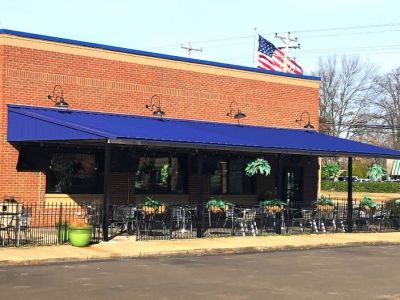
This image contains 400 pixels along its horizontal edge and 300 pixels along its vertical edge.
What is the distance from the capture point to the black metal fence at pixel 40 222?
656 inches

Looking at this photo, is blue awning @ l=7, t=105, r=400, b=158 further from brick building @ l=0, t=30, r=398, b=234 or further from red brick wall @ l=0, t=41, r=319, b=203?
red brick wall @ l=0, t=41, r=319, b=203

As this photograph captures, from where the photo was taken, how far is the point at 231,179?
26469 millimetres

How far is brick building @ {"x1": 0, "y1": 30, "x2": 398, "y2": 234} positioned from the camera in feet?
66.2

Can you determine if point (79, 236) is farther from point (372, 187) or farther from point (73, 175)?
point (372, 187)

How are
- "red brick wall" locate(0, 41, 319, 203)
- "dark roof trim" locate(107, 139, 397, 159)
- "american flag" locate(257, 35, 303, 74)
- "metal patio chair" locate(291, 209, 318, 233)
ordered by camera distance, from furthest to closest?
1. "american flag" locate(257, 35, 303, 74)
2. "metal patio chair" locate(291, 209, 318, 233)
3. "red brick wall" locate(0, 41, 319, 203)
4. "dark roof trim" locate(107, 139, 397, 159)

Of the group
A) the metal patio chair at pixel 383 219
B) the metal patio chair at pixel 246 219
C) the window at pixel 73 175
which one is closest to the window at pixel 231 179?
the metal patio chair at pixel 246 219

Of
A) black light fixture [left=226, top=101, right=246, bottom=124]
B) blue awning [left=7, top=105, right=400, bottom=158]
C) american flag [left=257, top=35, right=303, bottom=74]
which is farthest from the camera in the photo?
american flag [left=257, top=35, right=303, bottom=74]

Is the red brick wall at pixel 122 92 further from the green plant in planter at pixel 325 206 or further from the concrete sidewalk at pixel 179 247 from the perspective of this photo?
the green plant in planter at pixel 325 206

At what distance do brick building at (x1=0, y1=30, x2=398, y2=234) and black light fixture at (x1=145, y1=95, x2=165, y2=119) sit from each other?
0.13ft

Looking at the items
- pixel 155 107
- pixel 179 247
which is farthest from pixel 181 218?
pixel 155 107

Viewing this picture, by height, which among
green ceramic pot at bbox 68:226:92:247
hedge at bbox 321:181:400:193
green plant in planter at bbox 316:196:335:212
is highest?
hedge at bbox 321:181:400:193

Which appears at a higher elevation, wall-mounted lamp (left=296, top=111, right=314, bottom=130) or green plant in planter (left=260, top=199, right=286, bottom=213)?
wall-mounted lamp (left=296, top=111, right=314, bottom=130)

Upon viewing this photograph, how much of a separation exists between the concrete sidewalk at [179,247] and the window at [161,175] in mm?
5103

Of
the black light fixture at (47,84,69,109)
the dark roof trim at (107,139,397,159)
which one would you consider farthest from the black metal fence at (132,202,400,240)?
the black light fixture at (47,84,69,109)
